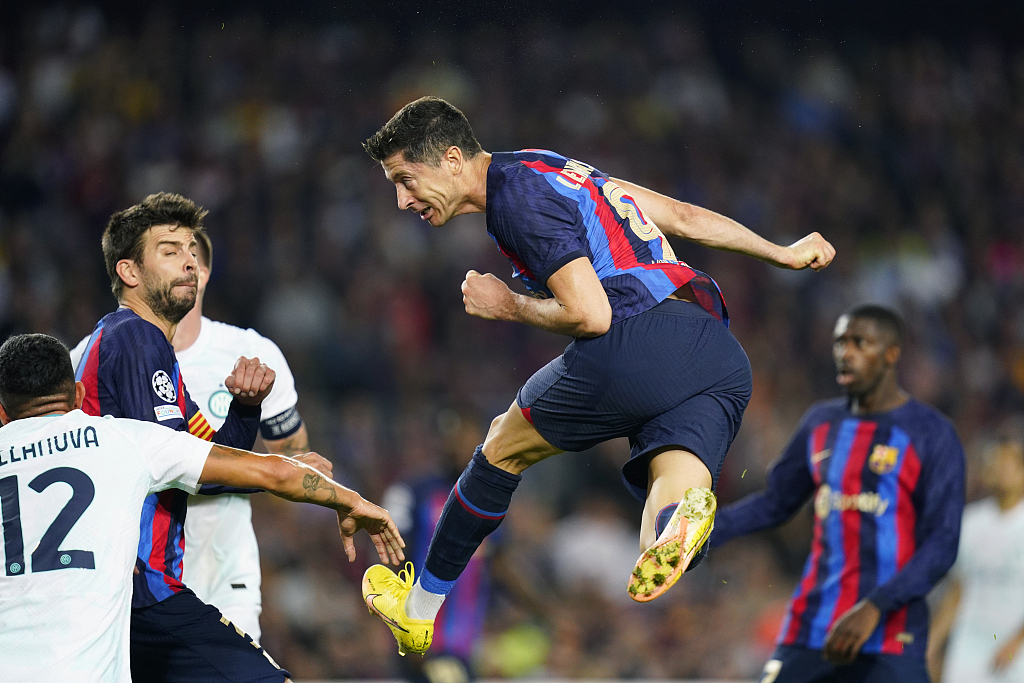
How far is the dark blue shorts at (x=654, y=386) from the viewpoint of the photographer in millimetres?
3451

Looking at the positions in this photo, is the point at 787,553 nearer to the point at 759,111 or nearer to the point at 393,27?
the point at 759,111

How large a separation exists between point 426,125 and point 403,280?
6.59 metres

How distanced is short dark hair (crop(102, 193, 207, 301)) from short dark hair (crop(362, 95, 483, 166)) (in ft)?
3.26

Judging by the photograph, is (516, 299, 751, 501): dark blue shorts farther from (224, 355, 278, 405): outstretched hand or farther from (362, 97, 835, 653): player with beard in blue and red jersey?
(224, 355, 278, 405): outstretched hand

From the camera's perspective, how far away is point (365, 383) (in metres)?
9.59

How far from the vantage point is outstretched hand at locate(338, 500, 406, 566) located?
3.58m

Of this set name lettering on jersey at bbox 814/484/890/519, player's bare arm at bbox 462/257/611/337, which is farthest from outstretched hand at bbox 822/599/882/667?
player's bare arm at bbox 462/257/611/337

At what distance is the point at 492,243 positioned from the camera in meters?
10.4

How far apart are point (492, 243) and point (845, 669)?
6.41 metres

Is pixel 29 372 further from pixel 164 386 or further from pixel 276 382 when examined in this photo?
pixel 276 382

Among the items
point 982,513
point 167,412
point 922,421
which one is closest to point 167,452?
point 167,412

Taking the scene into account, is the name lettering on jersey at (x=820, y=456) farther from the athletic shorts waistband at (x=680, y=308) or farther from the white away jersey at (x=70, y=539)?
the white away jersey at (x=70, y=539)

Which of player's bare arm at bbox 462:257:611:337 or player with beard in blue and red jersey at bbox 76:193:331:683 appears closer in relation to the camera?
player's bare arm at bbox 462:257:611:337

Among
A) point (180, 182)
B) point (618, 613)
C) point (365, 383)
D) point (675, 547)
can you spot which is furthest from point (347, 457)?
point (675, 547)
